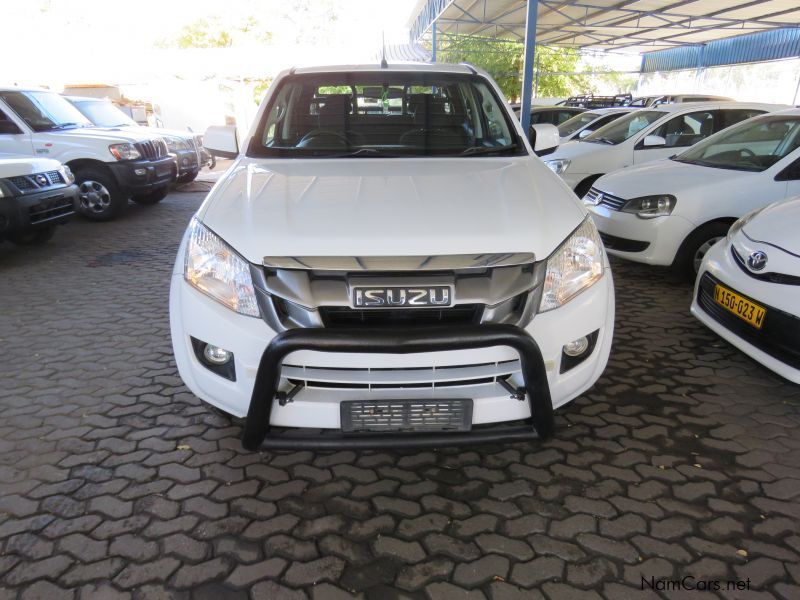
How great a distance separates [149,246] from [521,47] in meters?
23.3

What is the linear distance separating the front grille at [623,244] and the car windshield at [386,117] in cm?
209

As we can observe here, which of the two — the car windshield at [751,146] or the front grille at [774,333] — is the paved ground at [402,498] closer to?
the front grille at [774,333]

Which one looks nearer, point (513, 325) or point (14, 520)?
point (513, 325)

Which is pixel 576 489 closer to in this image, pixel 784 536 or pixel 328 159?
pixel 784 536

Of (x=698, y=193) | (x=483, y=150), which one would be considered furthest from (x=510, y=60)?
(x=483, y=150)

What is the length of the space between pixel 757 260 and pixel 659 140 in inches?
178

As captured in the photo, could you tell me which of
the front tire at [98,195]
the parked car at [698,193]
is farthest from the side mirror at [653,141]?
the front tire at [98,195]

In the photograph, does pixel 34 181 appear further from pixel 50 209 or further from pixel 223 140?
pixel 223 140

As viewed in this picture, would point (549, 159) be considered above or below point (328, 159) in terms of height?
below

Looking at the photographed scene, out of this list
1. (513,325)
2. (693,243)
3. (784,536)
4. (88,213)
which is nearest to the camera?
(513,325)

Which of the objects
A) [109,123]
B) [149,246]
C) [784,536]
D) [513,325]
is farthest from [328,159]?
[109,123]

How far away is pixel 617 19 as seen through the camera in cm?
1848

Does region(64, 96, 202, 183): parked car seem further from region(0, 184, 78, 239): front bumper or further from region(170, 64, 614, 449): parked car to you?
region(170, 64, 614, 449): parked car

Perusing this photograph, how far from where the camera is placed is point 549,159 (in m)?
7.95
